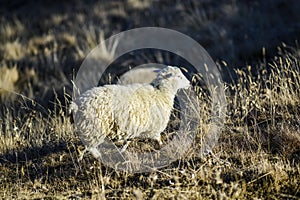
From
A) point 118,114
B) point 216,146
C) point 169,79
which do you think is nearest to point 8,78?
point 169,79

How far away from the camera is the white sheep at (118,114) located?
181 inches

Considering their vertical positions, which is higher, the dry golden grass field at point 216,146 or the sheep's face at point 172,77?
the sheep's face at point 172,77

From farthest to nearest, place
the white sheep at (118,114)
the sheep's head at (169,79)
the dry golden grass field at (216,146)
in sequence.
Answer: the sheep's head at (169,79), the white sheep at (118,114), the dry golden grass field at (216,146)

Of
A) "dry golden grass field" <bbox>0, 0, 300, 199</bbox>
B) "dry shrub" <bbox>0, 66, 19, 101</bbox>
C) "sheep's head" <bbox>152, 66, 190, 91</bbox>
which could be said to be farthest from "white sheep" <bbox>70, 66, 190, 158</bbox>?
"dry shrub" <bbox>0, 66, 19, 101</bbox>

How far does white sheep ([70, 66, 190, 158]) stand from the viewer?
4609 mm

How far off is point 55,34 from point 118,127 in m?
10.0

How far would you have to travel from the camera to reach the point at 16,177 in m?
5.00

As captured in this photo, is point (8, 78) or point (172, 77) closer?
point (172, 77)

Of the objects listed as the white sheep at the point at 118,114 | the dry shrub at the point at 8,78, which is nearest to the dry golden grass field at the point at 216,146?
the dry shrub at the point at 8,78

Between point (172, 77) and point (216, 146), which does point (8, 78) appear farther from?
point (216, 146)

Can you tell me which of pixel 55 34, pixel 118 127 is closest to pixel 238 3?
pixel 55 34

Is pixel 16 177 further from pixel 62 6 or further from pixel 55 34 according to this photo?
pixel 62 6

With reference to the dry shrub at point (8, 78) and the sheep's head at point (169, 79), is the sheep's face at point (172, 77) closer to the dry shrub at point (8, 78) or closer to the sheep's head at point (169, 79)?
the sheep's head at point (169, 79)

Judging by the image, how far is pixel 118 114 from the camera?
15.3ft
